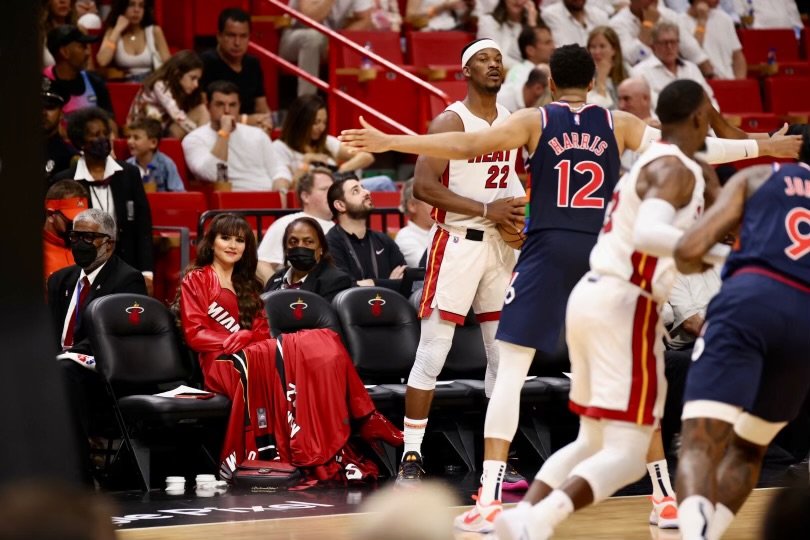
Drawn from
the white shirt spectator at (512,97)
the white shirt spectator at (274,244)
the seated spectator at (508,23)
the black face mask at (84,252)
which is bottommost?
the white shirt spectator at (274,244)

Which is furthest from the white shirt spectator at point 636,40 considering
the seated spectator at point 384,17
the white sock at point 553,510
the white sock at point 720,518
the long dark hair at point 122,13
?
the white sock at point 553,510

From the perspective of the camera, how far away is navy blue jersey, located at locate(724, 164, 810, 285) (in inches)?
184

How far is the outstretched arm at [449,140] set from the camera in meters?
5.79

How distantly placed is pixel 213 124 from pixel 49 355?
7.59 m

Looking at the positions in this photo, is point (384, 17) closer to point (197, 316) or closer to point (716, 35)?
point (716, 35)

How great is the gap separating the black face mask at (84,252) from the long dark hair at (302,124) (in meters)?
2.95

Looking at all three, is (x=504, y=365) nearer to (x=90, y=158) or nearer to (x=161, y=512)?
(x=161, y=512)

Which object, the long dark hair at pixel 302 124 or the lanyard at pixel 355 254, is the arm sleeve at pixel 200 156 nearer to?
the long dark hair at pixel 302 124

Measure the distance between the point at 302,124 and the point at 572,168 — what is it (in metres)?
5.08

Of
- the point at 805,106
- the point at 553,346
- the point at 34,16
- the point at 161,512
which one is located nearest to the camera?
the point at 34,16

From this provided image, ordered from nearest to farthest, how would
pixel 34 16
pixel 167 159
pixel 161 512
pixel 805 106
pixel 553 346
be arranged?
pixel 34 16, pixel 553 346, pixel 161 512, pixel 167 159, pixel 805 106

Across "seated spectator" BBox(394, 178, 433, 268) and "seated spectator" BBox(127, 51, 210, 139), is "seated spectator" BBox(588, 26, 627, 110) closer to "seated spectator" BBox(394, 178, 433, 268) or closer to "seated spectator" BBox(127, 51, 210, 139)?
"seated spectator" BBox(394, 178, 433, 268)

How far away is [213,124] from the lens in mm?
10766

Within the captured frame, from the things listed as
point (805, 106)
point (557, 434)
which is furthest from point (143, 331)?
point (805, 106)
